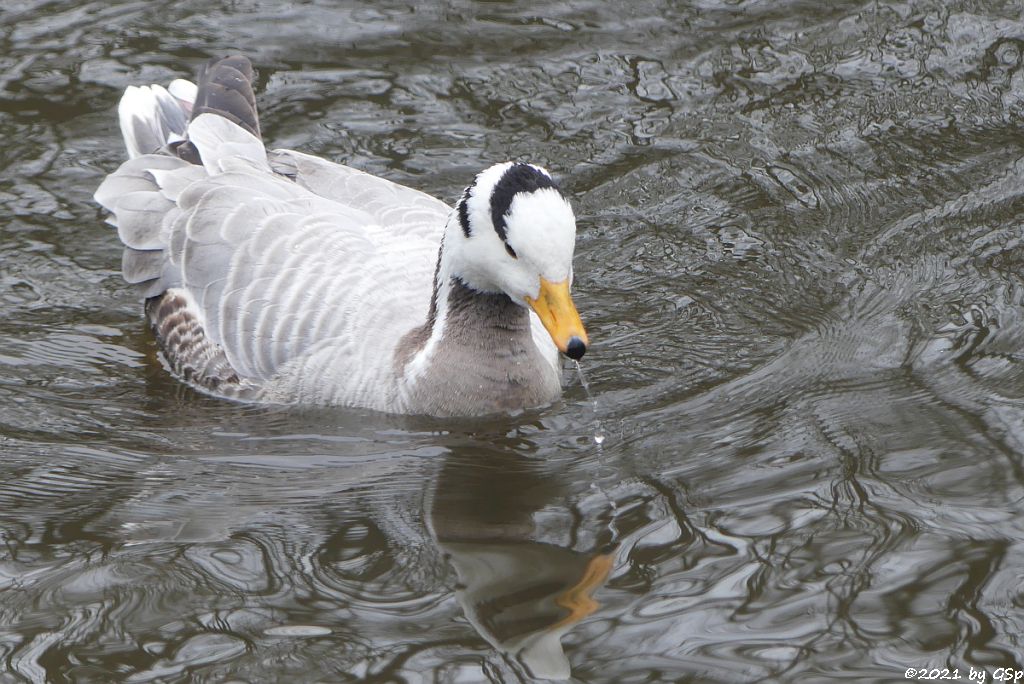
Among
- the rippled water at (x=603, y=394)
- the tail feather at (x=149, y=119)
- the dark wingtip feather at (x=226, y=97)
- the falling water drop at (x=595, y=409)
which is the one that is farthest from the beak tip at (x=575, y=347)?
the tail feather at (x=149, y=119)

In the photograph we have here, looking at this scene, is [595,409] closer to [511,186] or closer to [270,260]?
[511,186]

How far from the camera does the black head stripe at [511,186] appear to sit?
21.8 feet

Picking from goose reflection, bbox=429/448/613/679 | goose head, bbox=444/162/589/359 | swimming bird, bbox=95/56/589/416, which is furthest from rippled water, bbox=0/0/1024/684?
goose head, bbox=444/162/589/359

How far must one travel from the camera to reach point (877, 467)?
668cm

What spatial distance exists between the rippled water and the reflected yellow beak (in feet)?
2.48

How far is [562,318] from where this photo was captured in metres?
6.66

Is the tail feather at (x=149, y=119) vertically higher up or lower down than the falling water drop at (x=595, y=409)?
higher up

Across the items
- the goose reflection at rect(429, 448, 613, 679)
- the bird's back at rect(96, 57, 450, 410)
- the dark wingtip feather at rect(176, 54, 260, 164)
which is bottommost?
the goose reflection at rect(429, 448, 613, 679)

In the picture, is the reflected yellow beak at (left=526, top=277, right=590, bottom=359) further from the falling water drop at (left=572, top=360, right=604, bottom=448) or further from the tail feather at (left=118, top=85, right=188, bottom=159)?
the tail feather at (left=118, top=85, right=188, bottom=159)

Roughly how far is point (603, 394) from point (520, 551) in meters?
1.67

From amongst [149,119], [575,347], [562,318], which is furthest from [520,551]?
[149,119]

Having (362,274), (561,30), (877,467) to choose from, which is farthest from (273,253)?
(561,30)

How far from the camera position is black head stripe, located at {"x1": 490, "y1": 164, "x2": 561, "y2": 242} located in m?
6.65

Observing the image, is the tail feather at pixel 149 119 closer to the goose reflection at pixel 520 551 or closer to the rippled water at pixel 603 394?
the rippled water at pixel 603 394
